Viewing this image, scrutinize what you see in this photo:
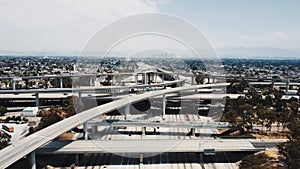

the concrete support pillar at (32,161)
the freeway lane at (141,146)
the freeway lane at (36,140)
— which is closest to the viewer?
the freeway lane at (36,140)

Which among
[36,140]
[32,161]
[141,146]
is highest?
[36,140]

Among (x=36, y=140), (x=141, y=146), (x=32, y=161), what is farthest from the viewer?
(x=141, y=146)

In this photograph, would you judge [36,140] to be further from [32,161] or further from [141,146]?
[141,146]

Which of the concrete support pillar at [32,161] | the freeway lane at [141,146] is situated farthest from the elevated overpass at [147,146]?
the concrete support pillar at [32,161]

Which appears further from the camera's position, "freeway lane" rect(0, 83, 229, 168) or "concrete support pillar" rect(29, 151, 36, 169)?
"concrete support pillar" rect(29, 151, 36, 169)

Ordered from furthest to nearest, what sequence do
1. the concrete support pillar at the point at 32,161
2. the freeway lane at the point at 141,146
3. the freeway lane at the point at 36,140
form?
the freeway lane at the point at 141,146
the concrete support pillar at the point at 32,161
the freeway lane at the point at 36,140

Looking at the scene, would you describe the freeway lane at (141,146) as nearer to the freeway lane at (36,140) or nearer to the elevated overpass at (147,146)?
the elevated overpass at (147,146)

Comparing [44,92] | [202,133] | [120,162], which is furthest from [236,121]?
[44,92]

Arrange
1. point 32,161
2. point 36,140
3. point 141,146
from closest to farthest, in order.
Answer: point 36,140 < point 32,161 < point 141,146

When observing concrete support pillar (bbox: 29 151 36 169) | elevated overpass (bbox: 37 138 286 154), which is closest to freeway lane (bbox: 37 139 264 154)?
elevated overpass (bbox: 37 138 286 154)

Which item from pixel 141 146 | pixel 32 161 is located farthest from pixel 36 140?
pixel 141 146

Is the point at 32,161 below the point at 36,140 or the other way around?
below

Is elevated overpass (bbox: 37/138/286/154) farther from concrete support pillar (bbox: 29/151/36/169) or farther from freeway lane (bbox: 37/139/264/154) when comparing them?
concrete support pillar (bbox: 29/151/36/169)
